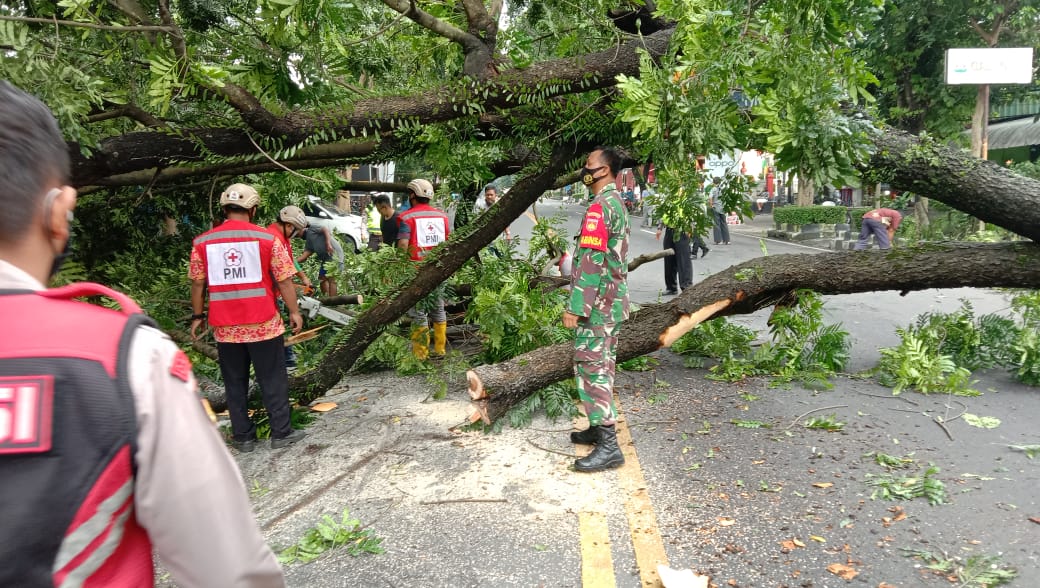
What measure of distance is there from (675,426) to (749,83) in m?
2.65

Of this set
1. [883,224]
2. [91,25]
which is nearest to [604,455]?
[91,25]

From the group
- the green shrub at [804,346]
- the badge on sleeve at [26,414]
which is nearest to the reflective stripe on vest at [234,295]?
the badge on sleeve at [26,414]

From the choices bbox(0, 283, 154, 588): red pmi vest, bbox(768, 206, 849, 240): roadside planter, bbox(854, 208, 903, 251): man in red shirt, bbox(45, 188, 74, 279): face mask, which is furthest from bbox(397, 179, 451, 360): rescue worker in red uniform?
Result: bbox(768, 206, 849, 240): roadside planter

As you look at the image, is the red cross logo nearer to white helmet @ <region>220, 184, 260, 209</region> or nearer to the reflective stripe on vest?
the reflective stripe on vest

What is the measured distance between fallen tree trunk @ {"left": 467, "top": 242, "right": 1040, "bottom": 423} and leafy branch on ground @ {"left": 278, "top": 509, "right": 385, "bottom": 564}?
2.11 metres

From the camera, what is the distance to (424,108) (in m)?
4.94

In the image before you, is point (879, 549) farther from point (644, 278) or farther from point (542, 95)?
point (644, 278)

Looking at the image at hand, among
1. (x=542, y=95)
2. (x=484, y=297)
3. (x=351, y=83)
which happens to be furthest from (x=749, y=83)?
(x=351, y=83)

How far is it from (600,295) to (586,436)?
3.50ft

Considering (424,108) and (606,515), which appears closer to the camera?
(606,515)

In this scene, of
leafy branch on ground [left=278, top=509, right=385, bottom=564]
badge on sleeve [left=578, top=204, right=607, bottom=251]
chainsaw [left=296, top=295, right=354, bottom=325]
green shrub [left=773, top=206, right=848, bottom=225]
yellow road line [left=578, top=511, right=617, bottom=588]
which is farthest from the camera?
green shrub [left=773, top=206, right=848, bottom=225]

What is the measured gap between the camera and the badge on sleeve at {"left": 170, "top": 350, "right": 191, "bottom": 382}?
1.04m

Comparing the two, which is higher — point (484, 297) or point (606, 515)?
point (484, 297)

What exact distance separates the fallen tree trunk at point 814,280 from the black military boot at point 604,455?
1017 millimetres
